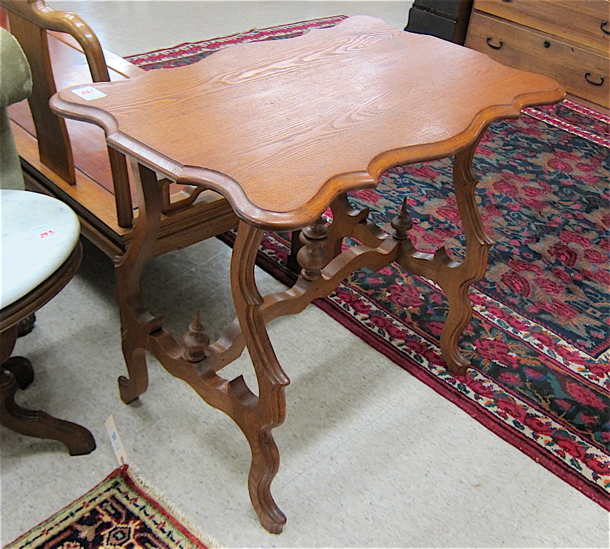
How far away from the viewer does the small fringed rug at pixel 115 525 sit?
1.31m

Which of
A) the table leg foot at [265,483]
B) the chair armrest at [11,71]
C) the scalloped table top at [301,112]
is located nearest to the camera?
the scalloped table top at [301,112]

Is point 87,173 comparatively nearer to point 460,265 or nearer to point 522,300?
point 460,265

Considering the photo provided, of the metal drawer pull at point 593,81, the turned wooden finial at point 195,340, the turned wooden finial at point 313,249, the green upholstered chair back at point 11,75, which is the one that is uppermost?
the green upholstered chair back at point 11,75

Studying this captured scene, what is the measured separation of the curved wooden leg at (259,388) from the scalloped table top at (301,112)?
0.14 meters

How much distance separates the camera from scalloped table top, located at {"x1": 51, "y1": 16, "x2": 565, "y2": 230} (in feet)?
3.27

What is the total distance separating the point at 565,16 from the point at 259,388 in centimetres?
315

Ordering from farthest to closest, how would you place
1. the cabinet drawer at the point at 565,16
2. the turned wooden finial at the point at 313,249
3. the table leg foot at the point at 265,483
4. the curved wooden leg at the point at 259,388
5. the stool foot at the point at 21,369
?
the cabinet drawer at the point at 565,16 < the stool foot at the point at 21,369 < the turned wooden finial at the point at 313,249 < the table leg foot at the point at 265,483 < the curved wooden leg at the point at 259,388

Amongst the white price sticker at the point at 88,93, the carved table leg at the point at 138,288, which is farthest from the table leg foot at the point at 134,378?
the white price sticker at the point at 88,93

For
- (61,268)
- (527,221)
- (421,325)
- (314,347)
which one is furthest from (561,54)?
(61,268)

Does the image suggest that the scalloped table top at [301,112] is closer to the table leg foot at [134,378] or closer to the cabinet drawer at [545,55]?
the table leg foot at [134,378]

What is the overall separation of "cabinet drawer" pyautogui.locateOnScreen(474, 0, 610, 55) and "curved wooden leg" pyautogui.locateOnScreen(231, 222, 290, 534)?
9.82 ft

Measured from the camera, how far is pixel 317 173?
1.01 meters

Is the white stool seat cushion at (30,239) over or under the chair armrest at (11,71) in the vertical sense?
under

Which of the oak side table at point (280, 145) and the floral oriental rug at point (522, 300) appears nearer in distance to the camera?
the oak side table at point (280, 145)
